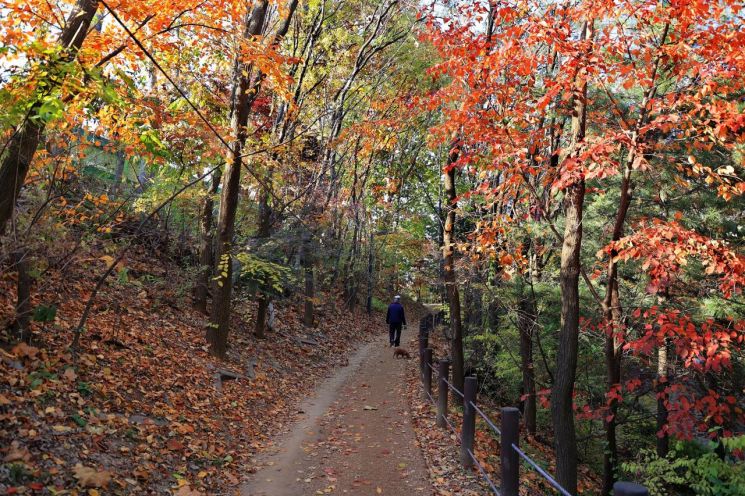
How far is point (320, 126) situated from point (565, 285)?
15.3 meters

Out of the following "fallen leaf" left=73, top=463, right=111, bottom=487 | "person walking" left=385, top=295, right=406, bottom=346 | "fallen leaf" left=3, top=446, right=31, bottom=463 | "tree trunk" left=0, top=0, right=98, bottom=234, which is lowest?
"fallen leaf" left=73, top=463, right=111, bottom=487

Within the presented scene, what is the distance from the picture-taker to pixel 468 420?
6945mm

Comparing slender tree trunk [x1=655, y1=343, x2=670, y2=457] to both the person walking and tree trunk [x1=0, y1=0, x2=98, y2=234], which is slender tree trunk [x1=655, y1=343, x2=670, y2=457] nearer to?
the person walking

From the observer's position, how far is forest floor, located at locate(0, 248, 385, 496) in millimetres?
4875

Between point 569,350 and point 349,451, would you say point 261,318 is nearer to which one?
point 349,451

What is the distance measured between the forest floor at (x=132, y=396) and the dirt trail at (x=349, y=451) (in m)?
0.42

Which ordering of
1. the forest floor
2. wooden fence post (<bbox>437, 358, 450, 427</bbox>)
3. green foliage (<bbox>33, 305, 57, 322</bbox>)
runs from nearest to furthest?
the forest floor → green foliage (<bbox>33, 305, 57, 322</bbox>) → wooden fence post (<bbox>437, 358, 450, 427</bbox>)

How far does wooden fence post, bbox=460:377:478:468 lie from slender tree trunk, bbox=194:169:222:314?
784cm

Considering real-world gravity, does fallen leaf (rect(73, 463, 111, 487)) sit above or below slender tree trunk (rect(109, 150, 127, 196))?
below

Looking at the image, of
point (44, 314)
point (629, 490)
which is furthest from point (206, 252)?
point (629, 490)

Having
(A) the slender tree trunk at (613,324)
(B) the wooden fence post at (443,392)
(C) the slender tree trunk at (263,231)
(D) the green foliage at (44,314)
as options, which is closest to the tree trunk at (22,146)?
(D) the green foliage at (44,314)

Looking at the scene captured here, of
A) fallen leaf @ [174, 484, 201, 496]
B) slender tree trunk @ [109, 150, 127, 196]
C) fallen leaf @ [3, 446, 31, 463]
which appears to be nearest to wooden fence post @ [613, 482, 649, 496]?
fallen leaf @ [174, 484, 201, 496]

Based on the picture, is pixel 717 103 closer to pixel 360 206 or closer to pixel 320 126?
pixel 320 126

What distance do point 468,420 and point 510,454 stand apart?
6.75 ft
